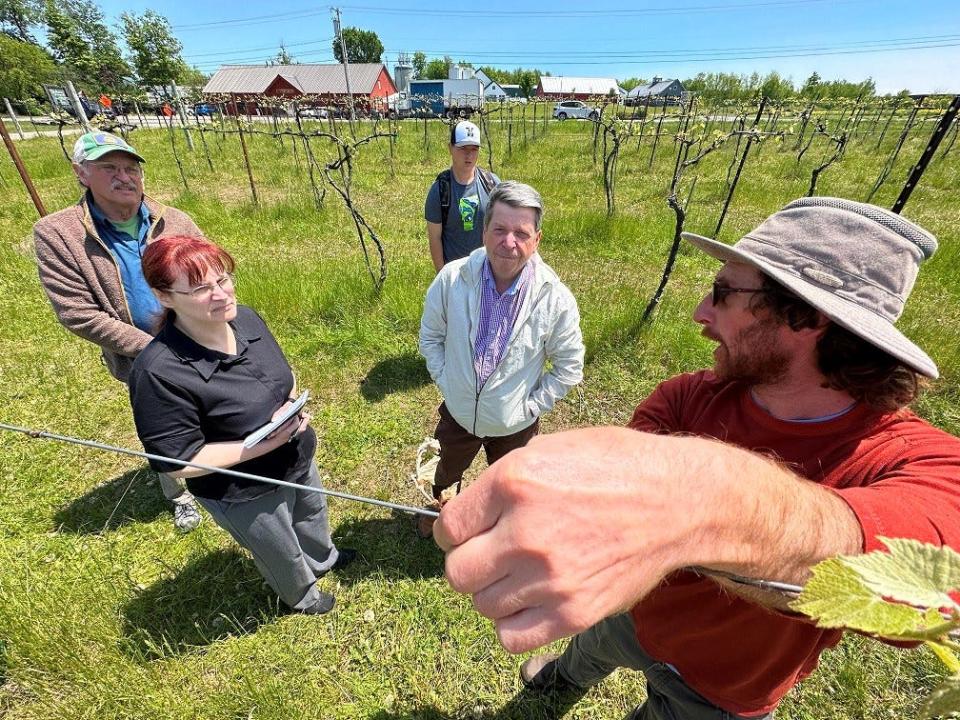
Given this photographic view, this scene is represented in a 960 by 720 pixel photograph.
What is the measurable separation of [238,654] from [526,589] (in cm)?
252

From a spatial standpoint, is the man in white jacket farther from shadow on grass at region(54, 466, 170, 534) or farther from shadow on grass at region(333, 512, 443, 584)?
shadow on grass at region(54, 466, 170, 534)

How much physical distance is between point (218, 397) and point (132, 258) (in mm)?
1366

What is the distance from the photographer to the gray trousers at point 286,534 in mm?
1948

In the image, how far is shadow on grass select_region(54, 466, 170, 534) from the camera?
3.02m

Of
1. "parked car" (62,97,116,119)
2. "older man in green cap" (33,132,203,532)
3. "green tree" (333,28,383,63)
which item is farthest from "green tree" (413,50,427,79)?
"older man in green cap" (33,132,203,532)

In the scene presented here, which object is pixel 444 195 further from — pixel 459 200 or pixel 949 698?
pixel 949 698

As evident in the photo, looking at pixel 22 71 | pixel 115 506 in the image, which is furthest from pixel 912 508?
pixel 22 71

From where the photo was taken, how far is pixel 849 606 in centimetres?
40

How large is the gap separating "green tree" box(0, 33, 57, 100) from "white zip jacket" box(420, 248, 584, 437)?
41951 millimetres

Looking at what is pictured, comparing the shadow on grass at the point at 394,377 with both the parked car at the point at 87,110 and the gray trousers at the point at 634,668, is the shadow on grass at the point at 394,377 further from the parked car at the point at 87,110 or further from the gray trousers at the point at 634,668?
the parked car at the point at 87,110

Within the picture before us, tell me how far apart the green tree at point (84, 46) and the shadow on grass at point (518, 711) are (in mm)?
38711

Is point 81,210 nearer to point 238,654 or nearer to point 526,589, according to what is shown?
point 238,654

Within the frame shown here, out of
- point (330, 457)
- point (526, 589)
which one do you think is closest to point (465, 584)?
point (526, 589)

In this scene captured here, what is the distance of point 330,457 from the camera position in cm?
360
